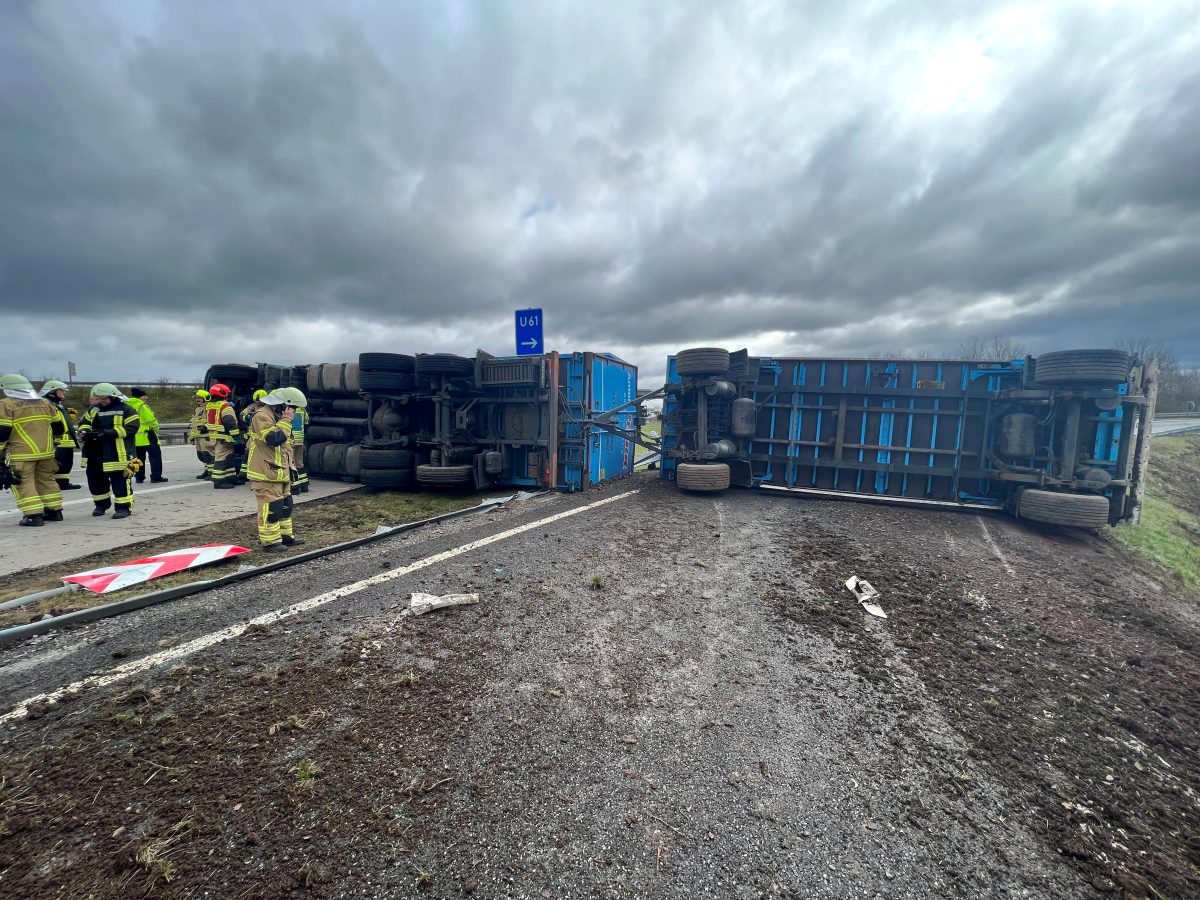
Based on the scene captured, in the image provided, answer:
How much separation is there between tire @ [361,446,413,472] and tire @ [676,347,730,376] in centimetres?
484

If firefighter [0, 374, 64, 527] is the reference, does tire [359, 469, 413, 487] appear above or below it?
below

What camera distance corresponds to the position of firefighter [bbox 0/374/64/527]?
5574 mm

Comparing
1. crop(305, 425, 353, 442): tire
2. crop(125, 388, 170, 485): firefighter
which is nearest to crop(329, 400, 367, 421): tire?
crop(305, 425, 353, 442): tire

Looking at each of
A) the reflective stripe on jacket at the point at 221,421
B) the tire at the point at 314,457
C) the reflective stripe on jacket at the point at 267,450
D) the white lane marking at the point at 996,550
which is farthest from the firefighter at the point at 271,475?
the white lane marking at the point at 996,550

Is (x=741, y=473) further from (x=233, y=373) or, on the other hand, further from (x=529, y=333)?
(x=233, y=373)

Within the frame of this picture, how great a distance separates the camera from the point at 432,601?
3148 millimetres

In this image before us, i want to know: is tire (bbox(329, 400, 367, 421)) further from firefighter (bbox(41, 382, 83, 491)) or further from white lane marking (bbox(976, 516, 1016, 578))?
white lane marking (bbox(976, 516, 1016, 578))

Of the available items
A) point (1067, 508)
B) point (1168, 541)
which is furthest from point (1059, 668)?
point (1168, 541)

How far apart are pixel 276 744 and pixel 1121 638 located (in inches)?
197

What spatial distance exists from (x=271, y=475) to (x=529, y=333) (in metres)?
4.56

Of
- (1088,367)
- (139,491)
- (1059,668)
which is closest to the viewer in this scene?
(1059,668)

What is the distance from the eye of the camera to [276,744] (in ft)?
6.18

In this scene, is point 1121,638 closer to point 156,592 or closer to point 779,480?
point 779,480

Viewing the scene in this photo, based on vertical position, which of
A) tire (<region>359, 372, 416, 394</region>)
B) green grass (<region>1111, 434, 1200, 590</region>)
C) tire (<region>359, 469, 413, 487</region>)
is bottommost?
green grass (<region>1111, 434, 1200, 590</region>)
